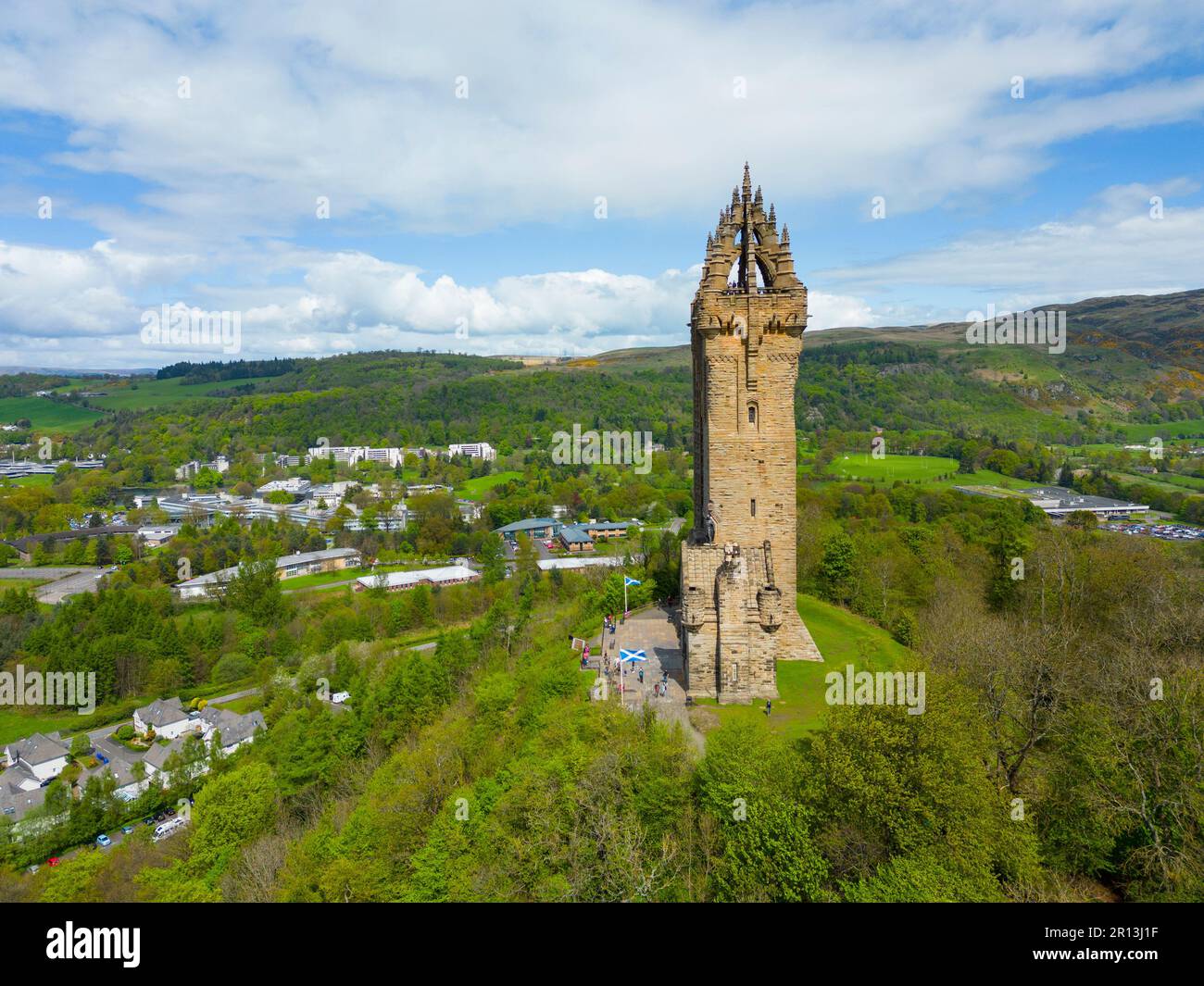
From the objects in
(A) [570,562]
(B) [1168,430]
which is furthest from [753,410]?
(B) [1168,430]

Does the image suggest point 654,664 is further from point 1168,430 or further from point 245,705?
point 1168,430

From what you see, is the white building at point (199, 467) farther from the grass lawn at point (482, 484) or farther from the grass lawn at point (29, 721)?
the grass lawn at point (29, 721)

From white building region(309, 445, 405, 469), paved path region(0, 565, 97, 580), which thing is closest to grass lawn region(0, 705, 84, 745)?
paved path region(0, 565, 97, 580)

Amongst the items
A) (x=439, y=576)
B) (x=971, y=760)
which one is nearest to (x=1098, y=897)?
(x=971, y=760)

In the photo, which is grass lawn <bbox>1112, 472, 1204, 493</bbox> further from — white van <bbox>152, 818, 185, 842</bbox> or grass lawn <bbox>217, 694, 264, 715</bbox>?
white van <bbox>152, 818, 185, 842</bbox>

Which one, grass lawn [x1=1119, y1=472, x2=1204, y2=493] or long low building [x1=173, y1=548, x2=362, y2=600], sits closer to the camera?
grass lawn [x1=1119, y1=472, x2=1204, y2=493]
